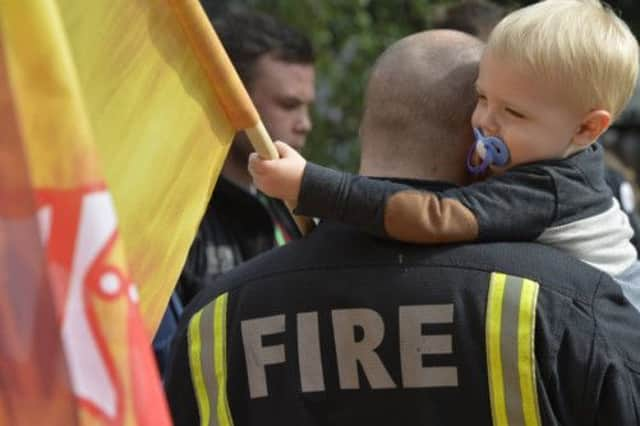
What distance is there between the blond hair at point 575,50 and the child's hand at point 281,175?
0.40 meters

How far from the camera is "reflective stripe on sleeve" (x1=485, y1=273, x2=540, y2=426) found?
2518 mm

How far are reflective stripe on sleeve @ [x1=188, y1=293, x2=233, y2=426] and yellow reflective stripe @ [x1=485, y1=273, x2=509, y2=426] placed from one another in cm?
52

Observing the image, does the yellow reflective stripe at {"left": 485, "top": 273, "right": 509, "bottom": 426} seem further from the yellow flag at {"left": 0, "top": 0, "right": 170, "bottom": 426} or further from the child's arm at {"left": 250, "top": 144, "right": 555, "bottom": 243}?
the yellow flag at {"left": 0, "top": 0, "right": 170, "bottom": 426}

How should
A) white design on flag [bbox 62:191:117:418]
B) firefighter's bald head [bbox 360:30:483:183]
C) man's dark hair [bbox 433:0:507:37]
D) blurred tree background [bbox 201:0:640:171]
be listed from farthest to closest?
blurred tree background [bbox 201:0:640:171] < man's dark hair [bbox 433:0:507:37] < firefighter's bald head [bbox 360:30:483:183] < white design on flag [bbox 62:191:117:418]

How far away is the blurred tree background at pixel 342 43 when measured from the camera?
7379mm

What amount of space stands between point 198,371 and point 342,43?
4.88 meters

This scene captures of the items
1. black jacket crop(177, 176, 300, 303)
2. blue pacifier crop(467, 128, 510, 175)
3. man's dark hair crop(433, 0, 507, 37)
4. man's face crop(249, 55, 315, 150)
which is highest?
blue pacifier crop(467, 128, 510, 175)

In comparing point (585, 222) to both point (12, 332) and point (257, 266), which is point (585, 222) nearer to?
point (257, 266)

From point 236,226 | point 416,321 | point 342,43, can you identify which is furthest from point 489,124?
point 342,43

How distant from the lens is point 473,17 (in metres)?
4.39

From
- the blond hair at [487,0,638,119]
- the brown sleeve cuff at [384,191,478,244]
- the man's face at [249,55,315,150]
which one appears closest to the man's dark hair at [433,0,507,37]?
the man's face at [249,55,315,150]

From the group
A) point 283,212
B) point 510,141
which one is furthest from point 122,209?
point 283,212

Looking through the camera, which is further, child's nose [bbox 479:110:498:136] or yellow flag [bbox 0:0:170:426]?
child's nose [bbox 479:110:498:136]

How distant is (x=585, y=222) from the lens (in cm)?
261
